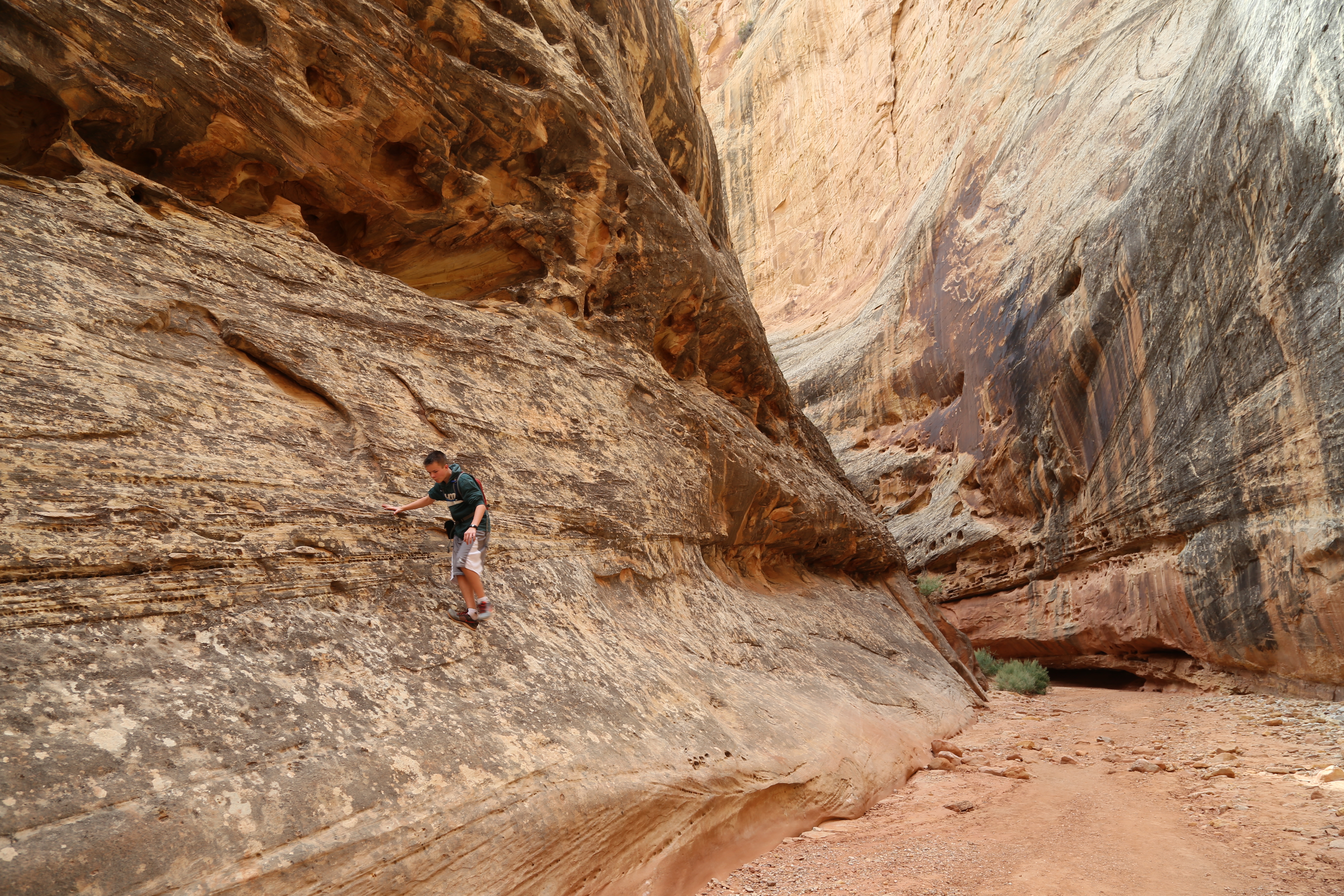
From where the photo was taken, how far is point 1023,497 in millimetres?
15266

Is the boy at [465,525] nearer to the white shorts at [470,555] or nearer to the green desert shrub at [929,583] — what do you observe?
the white shorts at [470,555]

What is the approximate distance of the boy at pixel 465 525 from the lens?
4.28m

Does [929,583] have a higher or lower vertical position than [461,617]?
higher

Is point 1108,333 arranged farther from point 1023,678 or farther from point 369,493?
point 369,493

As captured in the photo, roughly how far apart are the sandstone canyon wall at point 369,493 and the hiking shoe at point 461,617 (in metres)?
0.07

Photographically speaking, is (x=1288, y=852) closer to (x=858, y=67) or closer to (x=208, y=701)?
(x=208, y=701)

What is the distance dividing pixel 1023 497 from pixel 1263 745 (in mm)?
8957

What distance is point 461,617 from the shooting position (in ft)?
14.0

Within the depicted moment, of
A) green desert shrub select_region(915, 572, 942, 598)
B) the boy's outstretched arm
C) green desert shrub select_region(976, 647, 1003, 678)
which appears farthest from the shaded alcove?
the boy's outstretched arm

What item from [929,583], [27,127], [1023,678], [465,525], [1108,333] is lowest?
[1023,678]

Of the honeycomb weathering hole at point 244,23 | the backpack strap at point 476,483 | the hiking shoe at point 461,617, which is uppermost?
the honeycomb weathering hole at point 244,23

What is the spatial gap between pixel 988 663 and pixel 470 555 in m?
12.4

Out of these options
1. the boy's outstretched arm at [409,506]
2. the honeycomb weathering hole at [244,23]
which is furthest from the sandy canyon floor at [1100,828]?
the honeycomb weathering hole at [244,23]

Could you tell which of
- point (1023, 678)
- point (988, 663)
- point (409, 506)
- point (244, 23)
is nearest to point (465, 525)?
point (409, 506)
